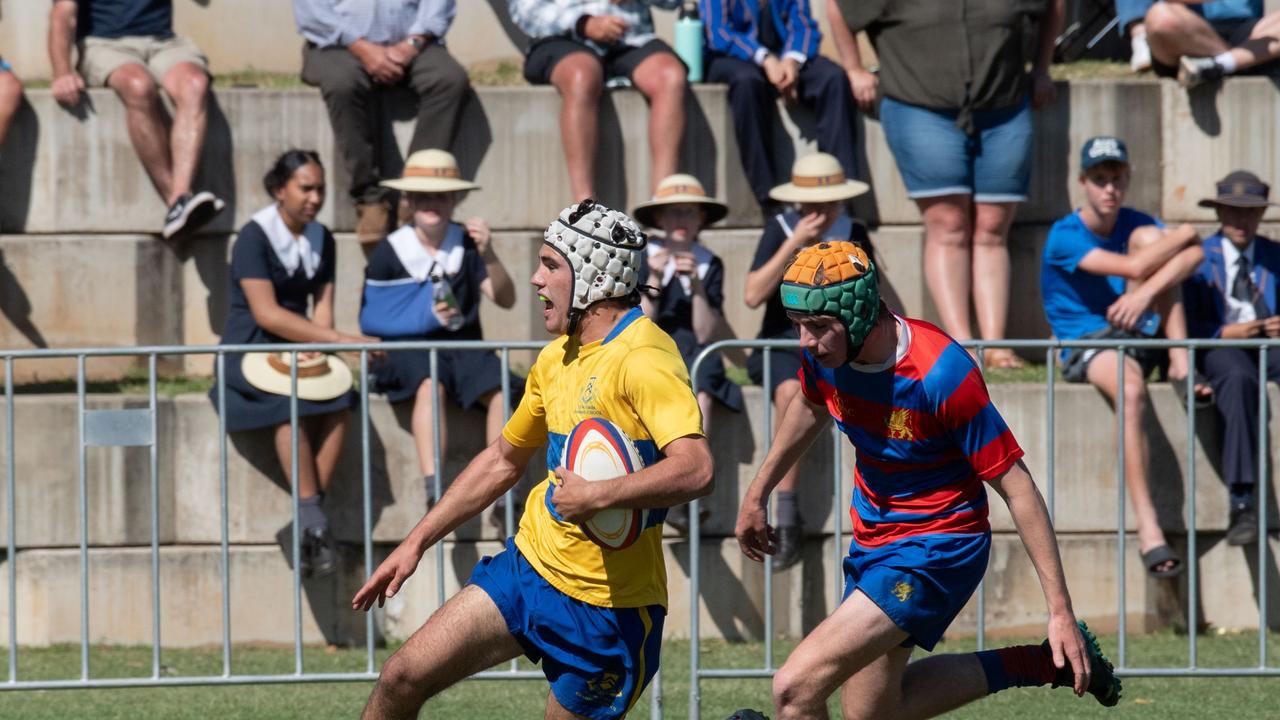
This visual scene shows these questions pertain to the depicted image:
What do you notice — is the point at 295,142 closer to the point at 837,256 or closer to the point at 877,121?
the point at 877,121

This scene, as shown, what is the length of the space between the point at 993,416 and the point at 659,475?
1045 millimetres

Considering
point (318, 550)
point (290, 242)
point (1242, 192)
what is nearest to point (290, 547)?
point (318, 550)

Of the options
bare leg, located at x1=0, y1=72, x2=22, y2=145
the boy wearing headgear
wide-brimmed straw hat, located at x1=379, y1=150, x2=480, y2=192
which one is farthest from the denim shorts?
bare leg, located at x1=0, y1=72, x2=22, y2=145

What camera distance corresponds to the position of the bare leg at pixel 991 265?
9.70 m

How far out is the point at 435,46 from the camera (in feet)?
33.3

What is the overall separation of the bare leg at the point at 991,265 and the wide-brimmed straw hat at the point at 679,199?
58.1 inches

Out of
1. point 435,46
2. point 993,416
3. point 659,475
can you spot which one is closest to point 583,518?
point 659,475

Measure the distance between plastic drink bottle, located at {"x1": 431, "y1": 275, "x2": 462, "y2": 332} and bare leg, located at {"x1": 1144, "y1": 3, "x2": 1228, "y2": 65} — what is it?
4.56 meters

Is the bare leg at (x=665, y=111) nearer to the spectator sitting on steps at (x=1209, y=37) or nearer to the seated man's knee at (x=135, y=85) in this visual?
A: the seated man's knee at (x=135, y=85)

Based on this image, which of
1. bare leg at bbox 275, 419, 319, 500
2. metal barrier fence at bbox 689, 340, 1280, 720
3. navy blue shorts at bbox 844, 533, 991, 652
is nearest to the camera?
navy blue shorts at bbox 844, 533, 991, 652

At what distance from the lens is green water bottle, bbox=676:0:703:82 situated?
10.5 meters

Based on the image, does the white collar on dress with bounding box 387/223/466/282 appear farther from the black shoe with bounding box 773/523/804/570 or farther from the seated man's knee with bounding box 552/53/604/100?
the black shoe with bounding box 773/523/804/570

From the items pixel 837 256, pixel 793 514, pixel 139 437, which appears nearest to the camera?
pixel 837 256

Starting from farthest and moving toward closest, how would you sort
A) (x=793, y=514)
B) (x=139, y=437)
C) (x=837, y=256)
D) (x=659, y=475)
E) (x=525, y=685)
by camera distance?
(x=793, y=514) < (x=525, y=685) < (x=139, y=437) < (x=837, y=256) < (x=659, y=475)
